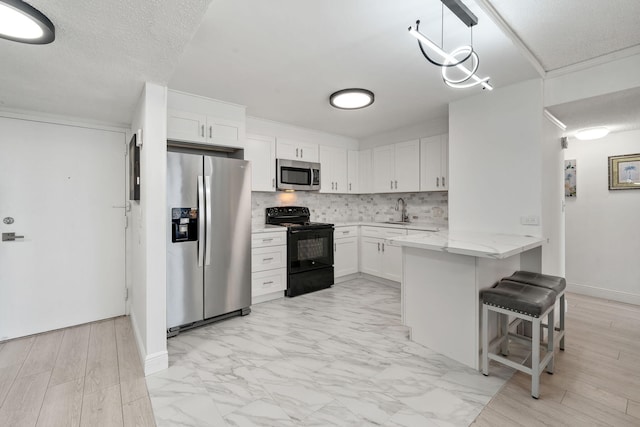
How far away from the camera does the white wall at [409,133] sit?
404 cm

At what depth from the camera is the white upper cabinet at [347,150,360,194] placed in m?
5.06

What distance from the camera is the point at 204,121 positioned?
3.18m

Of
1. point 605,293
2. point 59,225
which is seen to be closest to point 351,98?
point 59,225

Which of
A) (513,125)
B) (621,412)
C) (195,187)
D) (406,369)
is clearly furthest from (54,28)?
(621,412)

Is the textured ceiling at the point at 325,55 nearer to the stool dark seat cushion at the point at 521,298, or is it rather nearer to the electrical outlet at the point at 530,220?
the electrical outlet at the point at 530,220

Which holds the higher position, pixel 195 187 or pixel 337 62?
pixel 337 62

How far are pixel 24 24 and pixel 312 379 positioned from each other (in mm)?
2620

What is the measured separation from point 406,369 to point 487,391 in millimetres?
530

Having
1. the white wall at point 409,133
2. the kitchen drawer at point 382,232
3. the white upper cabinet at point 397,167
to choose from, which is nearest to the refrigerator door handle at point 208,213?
the kitchen drawer at point 382,232

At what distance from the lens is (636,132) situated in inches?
140

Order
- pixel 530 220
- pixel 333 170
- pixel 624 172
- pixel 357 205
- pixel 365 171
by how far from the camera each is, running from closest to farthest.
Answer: pixel 530 220
pixel 624 172
pixel 333 170
pixel 365 171
pixel 357 205

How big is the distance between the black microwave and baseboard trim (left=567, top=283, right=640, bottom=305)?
3930 millimetres

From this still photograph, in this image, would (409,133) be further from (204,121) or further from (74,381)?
(74,381)

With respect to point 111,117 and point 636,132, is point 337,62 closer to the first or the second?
point 111,117
